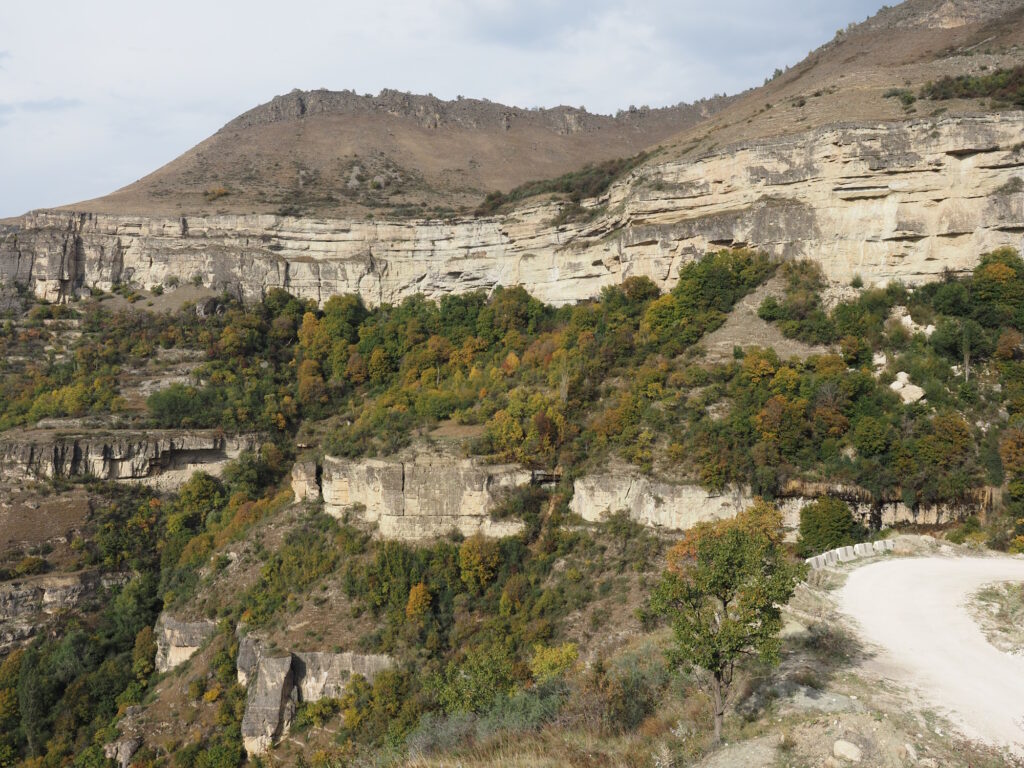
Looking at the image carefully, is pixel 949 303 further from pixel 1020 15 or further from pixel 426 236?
pixel 426 236

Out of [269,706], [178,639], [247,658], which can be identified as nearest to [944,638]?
[269,706]

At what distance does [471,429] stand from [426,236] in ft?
83.6

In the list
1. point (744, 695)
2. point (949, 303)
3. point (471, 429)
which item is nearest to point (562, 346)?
point (471, 429)

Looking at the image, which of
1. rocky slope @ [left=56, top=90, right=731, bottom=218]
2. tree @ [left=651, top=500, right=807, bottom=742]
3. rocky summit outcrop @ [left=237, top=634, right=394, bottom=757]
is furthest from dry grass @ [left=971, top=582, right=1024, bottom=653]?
rocky slope @ [left=56, top=90, right=731, bottom=218]

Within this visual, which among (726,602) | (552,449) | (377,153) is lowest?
(552,449)

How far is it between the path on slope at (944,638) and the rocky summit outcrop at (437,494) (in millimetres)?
15452

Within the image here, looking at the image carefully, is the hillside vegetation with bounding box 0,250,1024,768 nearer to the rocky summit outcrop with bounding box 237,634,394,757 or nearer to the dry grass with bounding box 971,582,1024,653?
the rocky summit outcrop with bounding box 237,634,394,757

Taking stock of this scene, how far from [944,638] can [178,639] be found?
3156 cm

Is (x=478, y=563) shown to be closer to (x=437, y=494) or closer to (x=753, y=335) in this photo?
(x=437, y=494)

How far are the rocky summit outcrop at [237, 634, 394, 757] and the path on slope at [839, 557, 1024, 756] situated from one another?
18.3m

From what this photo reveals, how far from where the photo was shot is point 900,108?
127 feet

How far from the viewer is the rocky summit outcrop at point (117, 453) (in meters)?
39.1

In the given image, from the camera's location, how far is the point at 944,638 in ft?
50.3

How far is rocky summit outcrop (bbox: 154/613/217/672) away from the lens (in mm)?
32312
